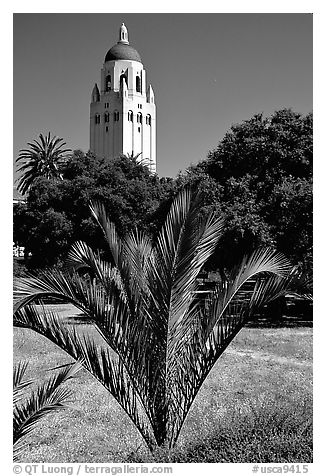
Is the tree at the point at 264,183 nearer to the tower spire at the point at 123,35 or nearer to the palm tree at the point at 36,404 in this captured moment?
the tower spire at the point at 123,35

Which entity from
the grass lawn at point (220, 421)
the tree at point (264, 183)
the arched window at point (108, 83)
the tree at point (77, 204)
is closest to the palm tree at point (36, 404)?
the grass lawn at point (220, 421)

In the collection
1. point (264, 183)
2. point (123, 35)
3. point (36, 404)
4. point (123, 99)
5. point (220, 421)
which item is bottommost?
point (220, 421)

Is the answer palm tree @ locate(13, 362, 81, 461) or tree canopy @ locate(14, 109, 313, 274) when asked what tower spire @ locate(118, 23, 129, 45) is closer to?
palm tree @ locate(13, 362, 81, 461)

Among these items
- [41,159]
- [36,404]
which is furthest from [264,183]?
[36,404]

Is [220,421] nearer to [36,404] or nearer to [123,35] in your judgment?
[36,404]

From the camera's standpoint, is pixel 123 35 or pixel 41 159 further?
pixel 41 159
